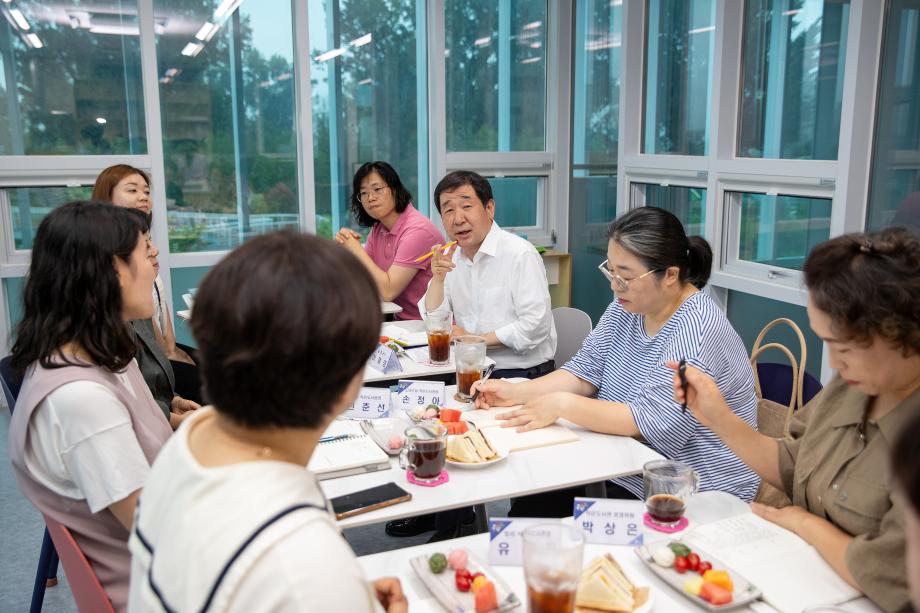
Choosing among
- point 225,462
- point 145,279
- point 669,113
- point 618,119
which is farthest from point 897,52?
point 225,462

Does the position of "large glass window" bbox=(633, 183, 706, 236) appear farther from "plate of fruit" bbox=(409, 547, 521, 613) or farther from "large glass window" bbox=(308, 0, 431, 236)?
"plate of fruit" bbox=(409, 547, 521, 613)

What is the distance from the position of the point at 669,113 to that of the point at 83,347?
12.1 ft

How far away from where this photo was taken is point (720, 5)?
12.4ft

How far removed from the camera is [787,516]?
1.50 meters

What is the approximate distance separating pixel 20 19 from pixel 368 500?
13.1 feet

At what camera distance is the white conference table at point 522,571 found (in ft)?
4.15

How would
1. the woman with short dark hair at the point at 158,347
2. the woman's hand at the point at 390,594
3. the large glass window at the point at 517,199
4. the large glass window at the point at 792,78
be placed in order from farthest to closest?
the large glass window at the point at 517,199 → the large glass window at the point at 792,78 → the woman with short dark hair at the point at 158,347 → the woman's hand at the point at 390,594

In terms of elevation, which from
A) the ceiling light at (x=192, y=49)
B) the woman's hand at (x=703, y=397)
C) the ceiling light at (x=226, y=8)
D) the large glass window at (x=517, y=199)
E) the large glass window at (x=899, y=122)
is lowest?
the woman's hand at (x=703, y=397)

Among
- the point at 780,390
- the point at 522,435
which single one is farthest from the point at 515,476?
the point at 780,390

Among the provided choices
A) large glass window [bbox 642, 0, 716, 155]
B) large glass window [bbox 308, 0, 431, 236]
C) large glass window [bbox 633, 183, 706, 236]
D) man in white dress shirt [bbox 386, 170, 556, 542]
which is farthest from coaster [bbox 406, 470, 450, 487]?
large glass window [bbox 308, 0, 431, 236]

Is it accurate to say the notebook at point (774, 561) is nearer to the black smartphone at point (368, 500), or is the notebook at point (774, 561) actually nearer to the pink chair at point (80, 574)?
the black smartphone at point (368, 500)

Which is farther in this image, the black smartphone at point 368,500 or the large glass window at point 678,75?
the large glass window at point 678,75

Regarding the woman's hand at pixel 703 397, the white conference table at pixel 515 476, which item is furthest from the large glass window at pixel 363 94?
the woman's hand at pixel 703 397

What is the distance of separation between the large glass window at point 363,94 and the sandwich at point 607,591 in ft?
13.1
